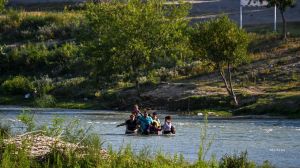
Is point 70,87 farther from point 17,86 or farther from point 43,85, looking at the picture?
point 17,86

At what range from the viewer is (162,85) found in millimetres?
72812

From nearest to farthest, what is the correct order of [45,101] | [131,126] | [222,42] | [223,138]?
[223,138] → [131,126] → [222,42] → [45,101]

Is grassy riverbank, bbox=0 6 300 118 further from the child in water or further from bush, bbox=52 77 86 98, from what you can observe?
the child in water

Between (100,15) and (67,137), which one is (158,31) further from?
(67,137)

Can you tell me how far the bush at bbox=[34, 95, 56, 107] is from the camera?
7412 cm

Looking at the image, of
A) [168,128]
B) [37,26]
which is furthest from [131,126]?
[37,26]

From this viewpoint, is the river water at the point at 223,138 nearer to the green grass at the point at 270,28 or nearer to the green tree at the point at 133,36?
the green tree at the point at 133,36

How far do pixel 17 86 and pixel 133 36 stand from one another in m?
15.2

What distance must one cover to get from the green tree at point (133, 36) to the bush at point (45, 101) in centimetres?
466

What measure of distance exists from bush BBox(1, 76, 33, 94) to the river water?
71.1ft

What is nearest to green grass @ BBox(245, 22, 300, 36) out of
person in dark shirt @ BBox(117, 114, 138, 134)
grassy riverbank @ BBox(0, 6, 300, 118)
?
grassy riverbank @ BBox(0, 6, 300, 118)

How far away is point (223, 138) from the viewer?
43938 millimetres

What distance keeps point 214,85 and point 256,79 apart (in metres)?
3.24

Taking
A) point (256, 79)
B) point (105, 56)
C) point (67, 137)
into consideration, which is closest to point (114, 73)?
point (105, 56)
